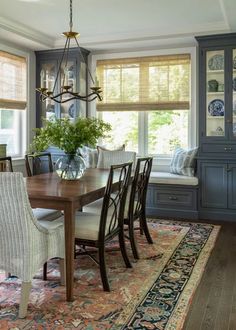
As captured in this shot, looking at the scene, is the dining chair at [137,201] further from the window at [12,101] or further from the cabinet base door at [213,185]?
the window at [12,101]

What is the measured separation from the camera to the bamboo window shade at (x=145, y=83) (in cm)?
598

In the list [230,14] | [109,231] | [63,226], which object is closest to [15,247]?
[63,226]

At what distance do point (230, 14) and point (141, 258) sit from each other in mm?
2997

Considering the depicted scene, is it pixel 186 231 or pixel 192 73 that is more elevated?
pixel 192 73

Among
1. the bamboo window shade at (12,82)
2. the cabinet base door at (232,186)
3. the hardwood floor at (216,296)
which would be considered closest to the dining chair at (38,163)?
the bamboo window shade at (12,82)

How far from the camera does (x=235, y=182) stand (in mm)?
5371

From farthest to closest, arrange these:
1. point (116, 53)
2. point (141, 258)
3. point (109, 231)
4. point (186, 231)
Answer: point (116, 53) < point (186, 231) < point (141, 258) < point (109, 231)

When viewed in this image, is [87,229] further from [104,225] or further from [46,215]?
[46,215]

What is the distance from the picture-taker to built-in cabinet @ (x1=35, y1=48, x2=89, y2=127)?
20.5 feet

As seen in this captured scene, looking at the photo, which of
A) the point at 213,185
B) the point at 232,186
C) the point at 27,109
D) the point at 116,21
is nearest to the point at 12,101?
the point at 27,109

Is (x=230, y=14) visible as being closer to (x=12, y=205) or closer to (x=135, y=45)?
(x=135, y=45)

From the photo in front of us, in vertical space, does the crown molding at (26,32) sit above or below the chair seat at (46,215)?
above

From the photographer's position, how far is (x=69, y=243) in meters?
2.75

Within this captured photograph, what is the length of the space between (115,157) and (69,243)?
2.16 meters
